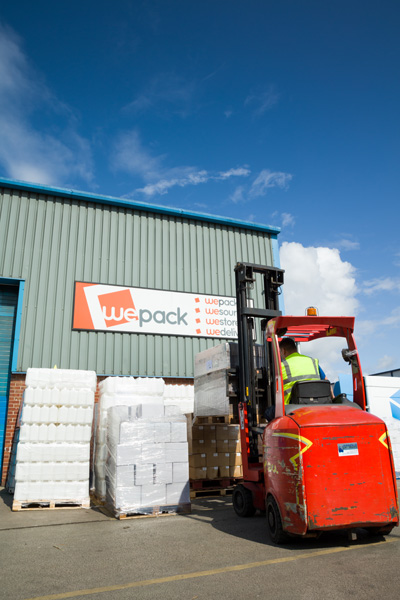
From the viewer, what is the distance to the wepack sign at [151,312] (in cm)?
1160

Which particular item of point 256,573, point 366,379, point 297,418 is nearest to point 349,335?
point 297,418

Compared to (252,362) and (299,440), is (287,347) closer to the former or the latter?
(252,362)

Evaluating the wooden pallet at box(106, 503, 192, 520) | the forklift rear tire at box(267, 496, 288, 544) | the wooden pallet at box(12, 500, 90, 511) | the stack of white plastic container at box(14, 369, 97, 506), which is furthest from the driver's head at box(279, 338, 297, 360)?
the wooden pallet at box(12, 500, 90, 511)

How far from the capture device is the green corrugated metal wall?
36.9ft

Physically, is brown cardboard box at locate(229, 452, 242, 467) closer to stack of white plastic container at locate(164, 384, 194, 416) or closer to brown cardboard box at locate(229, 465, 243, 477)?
brown cardboard box at locate(229, 465, 243, 477)

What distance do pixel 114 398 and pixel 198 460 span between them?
76.3 inches

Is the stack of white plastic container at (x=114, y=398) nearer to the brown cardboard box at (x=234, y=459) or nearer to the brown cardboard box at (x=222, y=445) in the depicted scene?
the brown cardboard box at (x=222, y=445)

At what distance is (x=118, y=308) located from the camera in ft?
38.9

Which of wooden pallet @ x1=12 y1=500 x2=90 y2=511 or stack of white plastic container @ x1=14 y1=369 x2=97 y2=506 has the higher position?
stack of white plastic container @ x1=14 y1=369 x2=97 y2=506

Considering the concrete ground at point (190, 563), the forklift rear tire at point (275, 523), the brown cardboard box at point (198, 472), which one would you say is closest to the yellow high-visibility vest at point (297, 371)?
the forklift rear tire at point (275, 523)

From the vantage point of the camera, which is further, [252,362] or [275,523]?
[252,362]

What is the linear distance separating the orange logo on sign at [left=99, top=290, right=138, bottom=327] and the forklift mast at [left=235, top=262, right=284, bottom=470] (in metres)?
5.64

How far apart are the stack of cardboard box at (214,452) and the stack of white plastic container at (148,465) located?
4.68 feet

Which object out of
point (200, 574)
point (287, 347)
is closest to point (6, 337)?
point (287, 347)
